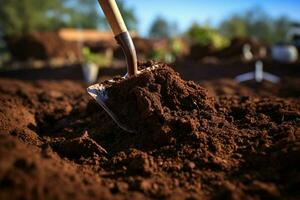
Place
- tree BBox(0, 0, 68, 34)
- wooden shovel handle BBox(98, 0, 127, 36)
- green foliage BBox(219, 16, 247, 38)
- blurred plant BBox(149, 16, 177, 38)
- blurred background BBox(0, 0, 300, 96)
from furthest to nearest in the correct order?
blurred plant BBox(149, 16, 177, 38) < green foliage BBox(219, 16, 247, 38) < tree BBox(0, 0, 68, 34) < blurred background BBox(0, 0, 300, 96) < wooden shovel handle BBox(98, 0, 127, 36)

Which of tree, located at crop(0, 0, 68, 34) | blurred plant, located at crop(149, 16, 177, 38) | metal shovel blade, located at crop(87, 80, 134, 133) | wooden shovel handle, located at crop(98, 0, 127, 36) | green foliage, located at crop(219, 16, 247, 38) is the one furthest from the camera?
blurred plant, located at crop(149, 16, 177, 38)

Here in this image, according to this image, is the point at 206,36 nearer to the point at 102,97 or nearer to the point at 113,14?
the point at 113,14

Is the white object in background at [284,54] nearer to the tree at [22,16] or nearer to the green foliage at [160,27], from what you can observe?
the tree at [22,16]

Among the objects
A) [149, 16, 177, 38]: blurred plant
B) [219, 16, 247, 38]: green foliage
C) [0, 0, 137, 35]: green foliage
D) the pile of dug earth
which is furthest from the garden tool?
[149, 16, 177, 38]: blurred plant

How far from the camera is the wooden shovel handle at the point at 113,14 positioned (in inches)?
137

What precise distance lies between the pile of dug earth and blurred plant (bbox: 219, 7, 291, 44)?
42840mm

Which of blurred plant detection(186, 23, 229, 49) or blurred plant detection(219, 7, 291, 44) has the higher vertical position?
blurred plant detection(219, 7, 291, 44)

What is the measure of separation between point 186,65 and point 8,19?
31.0 metres

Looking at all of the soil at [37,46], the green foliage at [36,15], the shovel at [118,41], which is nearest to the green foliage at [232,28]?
the green foliage at [36,15]

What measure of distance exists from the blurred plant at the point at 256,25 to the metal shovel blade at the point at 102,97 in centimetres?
4295

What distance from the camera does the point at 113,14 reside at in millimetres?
3539

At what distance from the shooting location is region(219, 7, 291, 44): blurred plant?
4584 cm

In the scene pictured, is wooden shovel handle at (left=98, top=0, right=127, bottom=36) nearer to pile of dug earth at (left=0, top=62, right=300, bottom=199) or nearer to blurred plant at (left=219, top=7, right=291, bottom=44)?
pile of dug earth at (left=0, top=62, right=300, bottom=199)

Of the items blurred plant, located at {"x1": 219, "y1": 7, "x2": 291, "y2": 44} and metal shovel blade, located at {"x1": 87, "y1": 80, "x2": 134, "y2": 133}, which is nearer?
metal shovel blade, located at {"x1": 87, "y1": 80, "x2": 134, "y2": 133}
